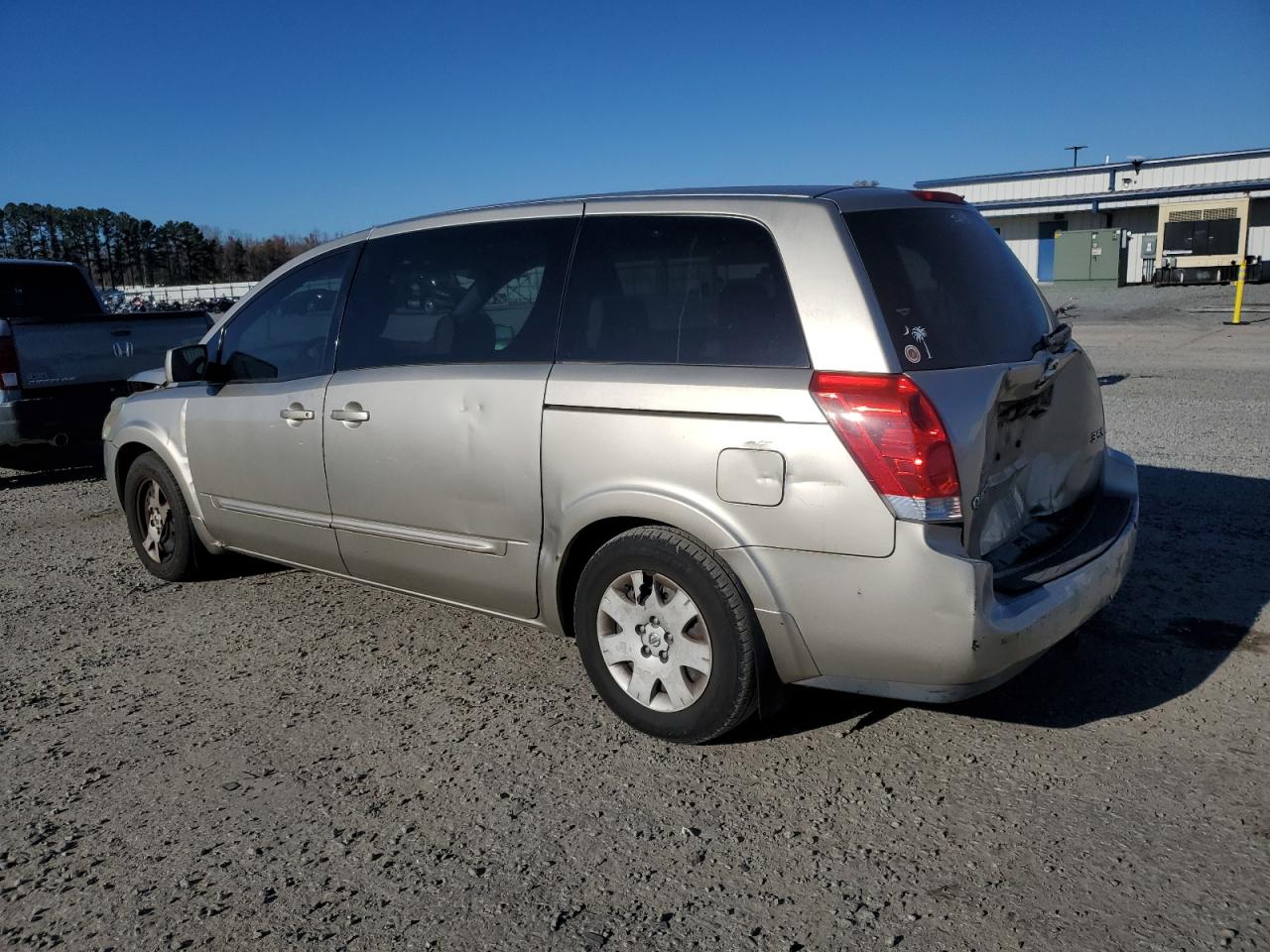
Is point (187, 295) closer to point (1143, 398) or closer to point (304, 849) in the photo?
point (1143, 398)

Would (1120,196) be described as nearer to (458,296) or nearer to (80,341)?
(80,341)

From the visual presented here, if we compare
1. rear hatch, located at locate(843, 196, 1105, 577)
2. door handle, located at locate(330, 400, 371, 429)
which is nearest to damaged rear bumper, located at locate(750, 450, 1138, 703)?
rear hatch, located at locate(843, 196, 1105, 577)

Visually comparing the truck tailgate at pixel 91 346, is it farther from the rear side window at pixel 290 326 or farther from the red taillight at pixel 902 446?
the red taillight at pixel 902 446

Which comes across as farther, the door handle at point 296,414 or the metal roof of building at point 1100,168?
the metal roof of building at point 1100,168

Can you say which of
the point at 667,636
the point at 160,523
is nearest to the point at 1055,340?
the point at 667,636

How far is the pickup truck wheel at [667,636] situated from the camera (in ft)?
11.1

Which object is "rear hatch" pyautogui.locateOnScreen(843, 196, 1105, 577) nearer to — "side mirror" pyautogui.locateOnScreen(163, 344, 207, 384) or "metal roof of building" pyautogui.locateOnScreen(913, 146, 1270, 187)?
"side mirror" pyautogui.locateOnScreen(163, 344, 207, 384)

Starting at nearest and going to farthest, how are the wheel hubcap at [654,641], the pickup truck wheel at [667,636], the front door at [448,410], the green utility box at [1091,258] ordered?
the pickup truck wheel at [667,636]
the wheel hubcap at [654,641]
the front door at [448,410]
the green utility box at [1091,258]

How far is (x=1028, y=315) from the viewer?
3.85 meters

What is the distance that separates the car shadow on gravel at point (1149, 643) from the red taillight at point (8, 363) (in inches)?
291

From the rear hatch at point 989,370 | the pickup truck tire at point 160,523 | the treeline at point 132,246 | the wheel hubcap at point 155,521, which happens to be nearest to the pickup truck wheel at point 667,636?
the rear hatch at point 989,370

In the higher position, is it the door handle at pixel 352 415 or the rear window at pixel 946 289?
the rear window at pixel 946 289

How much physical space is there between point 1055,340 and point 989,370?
69cm

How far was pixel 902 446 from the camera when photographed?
9.95 ft
